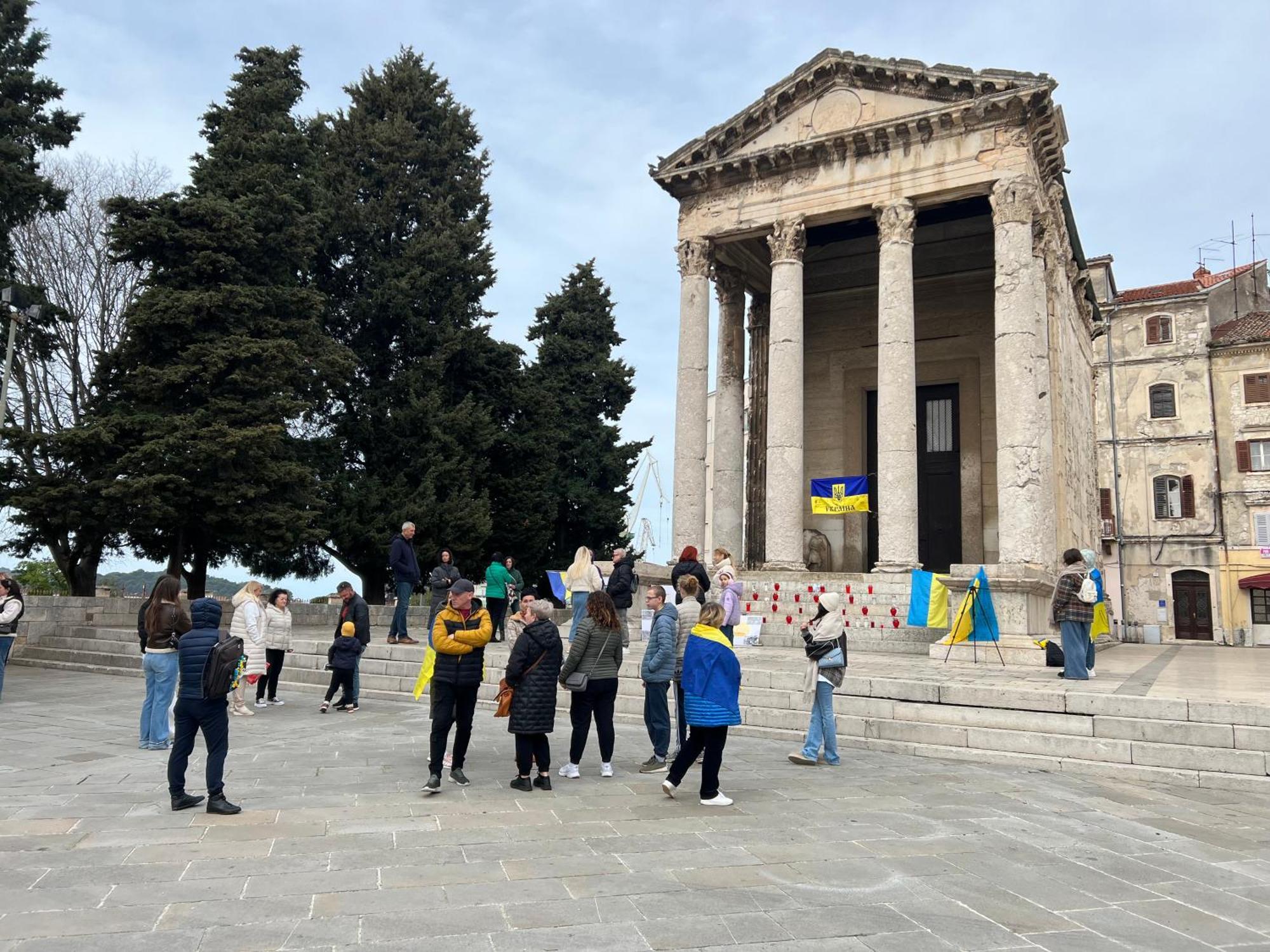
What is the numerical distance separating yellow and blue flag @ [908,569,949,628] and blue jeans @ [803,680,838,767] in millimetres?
7184

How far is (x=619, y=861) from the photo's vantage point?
5.24m

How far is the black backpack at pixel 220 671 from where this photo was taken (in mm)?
6188

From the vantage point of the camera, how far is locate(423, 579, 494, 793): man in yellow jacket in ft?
23.2

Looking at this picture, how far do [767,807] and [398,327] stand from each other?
2211cm

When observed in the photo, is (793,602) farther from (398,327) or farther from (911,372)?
(398,327)

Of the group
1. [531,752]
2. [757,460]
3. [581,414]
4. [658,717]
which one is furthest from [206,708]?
[581,414]

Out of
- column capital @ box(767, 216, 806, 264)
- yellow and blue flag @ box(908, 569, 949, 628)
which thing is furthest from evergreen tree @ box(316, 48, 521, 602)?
yellow and blue flag @ box(908, 569, 949, 628)

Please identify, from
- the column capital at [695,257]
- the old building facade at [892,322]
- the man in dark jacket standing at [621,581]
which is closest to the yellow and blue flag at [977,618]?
the old building facade at [892,322]

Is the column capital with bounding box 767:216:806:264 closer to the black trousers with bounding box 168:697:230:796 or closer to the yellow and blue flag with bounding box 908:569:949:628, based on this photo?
the yellow and blue flag with bounding box 908:569:949:628

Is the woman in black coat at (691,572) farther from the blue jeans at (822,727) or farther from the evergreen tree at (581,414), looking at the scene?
the evergreen tree at (581,414)

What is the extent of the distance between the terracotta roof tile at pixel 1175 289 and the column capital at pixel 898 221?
2304 centimetres

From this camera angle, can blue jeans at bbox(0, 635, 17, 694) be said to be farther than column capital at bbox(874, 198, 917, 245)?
No

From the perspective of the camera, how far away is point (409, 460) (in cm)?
2453

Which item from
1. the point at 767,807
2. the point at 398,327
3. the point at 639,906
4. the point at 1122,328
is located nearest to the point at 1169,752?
the point at 767,807
